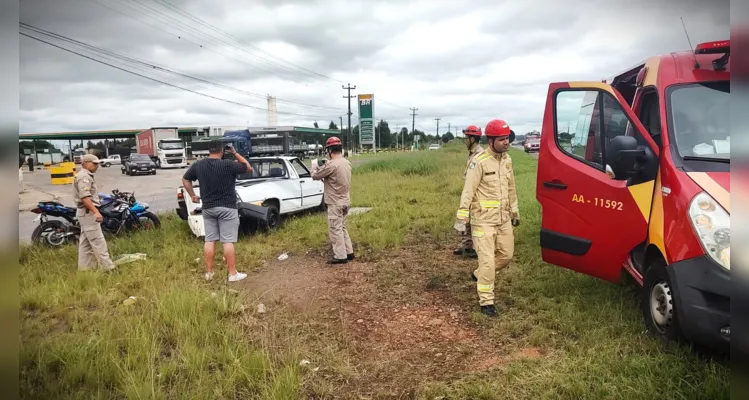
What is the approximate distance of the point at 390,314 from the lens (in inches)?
169

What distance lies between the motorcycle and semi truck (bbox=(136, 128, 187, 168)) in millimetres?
25379

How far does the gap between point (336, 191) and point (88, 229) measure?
3.11 meters

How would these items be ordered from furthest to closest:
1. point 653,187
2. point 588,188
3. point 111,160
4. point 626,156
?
1. point 111,160
2. point 588,188
3. point 653,187
4. point 626,156

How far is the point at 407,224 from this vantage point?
27.6 feet

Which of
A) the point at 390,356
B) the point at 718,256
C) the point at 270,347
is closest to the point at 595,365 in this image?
the point at 718,256

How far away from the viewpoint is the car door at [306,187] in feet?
29.4

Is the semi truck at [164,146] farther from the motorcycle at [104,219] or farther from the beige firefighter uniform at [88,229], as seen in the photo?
the beige firefighter uniform at [88,229]

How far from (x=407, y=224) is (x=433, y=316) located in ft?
13.9

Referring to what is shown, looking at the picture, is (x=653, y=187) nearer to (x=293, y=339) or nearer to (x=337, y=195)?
(x=293, y=339)

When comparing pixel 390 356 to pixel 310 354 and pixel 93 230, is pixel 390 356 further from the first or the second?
pixel 93 230

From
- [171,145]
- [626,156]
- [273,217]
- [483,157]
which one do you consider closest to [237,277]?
[273,217]

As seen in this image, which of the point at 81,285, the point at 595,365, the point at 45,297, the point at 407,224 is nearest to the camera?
the point at 595,365

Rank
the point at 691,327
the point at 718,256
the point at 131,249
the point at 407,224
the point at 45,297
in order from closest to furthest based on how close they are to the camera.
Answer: the point at 718,256, the point at 691,327, the point at 45,297, the point at 131,249, the point at 407,224

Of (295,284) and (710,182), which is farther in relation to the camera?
(295,284)
